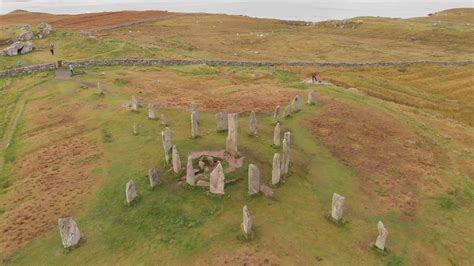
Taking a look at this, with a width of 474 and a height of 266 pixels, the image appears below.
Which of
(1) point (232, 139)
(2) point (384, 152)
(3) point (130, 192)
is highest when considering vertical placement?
(1) point (232, 139)

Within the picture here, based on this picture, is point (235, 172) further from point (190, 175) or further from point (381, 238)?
point (381, 238)

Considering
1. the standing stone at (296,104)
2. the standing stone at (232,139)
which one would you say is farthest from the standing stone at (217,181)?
the standing stone at (296,104)

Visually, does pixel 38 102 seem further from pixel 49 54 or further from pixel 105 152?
pixel 49 54

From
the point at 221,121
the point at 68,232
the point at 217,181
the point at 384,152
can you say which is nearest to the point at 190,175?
the point at 217,181

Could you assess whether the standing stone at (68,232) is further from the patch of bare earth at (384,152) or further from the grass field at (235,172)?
the patch of bare earth at (384,152)

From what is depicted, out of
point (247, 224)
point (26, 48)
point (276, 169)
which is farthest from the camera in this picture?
point (26, 48)

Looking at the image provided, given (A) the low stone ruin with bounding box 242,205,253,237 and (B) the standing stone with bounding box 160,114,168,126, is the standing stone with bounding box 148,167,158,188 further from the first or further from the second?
(B) the standing stone with bounding box 160,114,168,126
